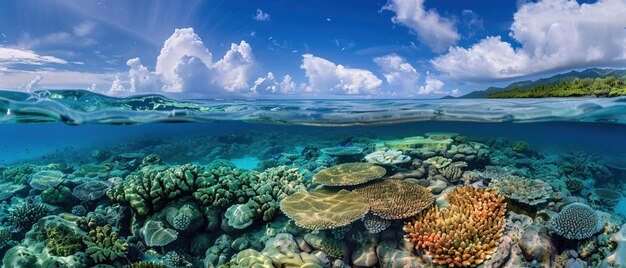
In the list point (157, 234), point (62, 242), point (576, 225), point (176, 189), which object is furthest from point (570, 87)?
point (62, 242)

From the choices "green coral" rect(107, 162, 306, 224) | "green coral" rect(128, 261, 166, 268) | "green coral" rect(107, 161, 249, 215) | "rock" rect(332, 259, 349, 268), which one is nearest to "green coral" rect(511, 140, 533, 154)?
"green coral" rect(107, 162, 306, 224)

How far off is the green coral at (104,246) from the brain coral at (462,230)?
607 cm

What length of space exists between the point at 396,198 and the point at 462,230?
5.23 ft

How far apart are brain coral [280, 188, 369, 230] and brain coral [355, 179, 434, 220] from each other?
0.87ft

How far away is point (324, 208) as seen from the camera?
7461 millimetres

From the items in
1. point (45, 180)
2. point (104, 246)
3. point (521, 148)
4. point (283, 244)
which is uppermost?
point (45, 180)

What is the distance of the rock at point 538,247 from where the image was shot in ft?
20.6

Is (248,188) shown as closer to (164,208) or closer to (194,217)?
(194,217)

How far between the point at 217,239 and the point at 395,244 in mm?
4358

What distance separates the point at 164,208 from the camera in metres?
8.02

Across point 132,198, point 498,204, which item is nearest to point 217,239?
point 132,198

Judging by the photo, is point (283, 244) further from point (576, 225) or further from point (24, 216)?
point (24, 216)

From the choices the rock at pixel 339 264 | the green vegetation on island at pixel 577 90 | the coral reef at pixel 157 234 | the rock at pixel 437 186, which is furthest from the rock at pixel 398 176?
the green vegetation on island at pixel 577 90

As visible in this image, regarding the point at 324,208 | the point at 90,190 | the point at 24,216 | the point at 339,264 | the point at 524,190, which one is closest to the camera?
the point at 339,264
